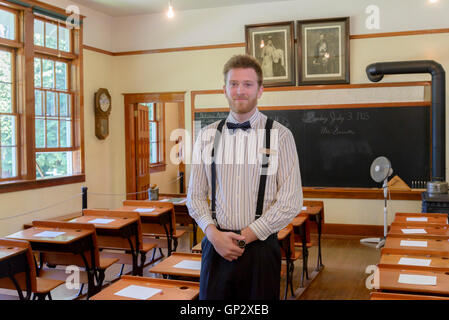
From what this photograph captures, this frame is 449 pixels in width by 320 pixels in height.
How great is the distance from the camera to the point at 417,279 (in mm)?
2484

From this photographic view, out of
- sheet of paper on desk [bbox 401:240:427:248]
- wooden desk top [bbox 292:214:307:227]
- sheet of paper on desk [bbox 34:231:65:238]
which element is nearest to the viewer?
sheet of paper on desk [bbox 401:240:427:248]

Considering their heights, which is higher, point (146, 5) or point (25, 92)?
point (146, 5)

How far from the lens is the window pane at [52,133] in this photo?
7.04 m

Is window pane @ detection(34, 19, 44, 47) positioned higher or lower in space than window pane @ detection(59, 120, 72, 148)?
higher

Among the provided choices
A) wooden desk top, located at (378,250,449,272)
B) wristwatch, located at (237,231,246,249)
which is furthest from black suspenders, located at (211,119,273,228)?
wooden desk top, located at (378,250,449,272)

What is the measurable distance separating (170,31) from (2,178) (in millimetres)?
3776

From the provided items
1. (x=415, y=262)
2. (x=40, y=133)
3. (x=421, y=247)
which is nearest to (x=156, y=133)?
(x=40, y=133)

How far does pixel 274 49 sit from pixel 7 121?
4159mm

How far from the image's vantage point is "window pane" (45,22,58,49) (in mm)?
6924

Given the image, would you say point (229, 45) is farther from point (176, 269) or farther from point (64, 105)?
point (176, 269)

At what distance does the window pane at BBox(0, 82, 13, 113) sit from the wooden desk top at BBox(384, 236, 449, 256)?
5.16 meters

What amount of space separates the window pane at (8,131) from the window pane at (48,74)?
2.75ft

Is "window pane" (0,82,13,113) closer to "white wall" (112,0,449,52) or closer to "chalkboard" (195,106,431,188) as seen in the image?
"white wall" (112,0,449,52)

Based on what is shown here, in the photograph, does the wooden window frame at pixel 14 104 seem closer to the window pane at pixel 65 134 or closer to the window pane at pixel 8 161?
the window pane at pixel 8 161
